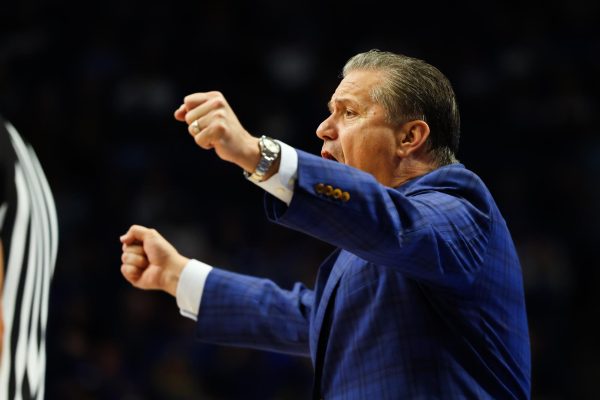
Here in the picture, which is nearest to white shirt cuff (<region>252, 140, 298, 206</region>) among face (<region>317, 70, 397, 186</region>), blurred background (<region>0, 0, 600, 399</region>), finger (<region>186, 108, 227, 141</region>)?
finger (<region>186, 108, 227, 141</region>)

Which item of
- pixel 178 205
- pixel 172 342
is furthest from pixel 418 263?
pixel 178 205

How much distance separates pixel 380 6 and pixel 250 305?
661cm

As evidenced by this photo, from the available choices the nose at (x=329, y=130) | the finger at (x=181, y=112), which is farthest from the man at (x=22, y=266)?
the nose at (x=329, y=130)

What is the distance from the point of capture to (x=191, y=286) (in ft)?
10.8

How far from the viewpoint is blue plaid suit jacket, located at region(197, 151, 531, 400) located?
221cm

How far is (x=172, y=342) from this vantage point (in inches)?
264

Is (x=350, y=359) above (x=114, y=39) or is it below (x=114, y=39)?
below

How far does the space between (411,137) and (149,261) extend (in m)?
1.06

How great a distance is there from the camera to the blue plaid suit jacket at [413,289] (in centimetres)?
221

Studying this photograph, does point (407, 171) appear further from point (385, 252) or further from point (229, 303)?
point (229, 303)

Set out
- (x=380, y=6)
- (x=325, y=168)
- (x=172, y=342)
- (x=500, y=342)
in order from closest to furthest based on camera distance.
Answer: (x=325, y=168)
(x=500, y=342)
(x=172, y=342)
(x=380, y=6)

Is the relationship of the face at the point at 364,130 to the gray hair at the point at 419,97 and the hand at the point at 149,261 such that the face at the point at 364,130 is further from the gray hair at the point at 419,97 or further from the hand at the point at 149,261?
the hand at the point at 149,261

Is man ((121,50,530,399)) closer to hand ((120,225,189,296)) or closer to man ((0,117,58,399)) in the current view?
hand ((120,225,189,296))

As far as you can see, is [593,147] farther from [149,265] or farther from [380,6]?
[149,265]
